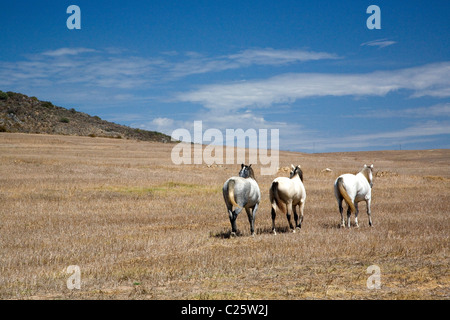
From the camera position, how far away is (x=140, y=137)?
106 metres

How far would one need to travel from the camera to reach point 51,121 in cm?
9650

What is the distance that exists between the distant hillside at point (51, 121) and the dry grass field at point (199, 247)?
2624 inches

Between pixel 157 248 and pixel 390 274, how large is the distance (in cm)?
614

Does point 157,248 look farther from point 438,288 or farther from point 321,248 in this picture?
point 438,288

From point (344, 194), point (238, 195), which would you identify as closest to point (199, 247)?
point (238, 195)

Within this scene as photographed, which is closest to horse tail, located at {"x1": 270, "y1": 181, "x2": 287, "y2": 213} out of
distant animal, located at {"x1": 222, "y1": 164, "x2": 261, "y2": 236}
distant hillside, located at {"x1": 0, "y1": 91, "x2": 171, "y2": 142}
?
distant animal, located at {"x1": 222, "y1": 164, "x2": 261, "y2": 236}

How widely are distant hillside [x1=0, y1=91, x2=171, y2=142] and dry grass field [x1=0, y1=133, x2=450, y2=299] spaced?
66639mm

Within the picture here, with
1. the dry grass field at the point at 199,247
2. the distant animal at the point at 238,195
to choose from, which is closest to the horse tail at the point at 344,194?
the dry grass field at the point at 199,247

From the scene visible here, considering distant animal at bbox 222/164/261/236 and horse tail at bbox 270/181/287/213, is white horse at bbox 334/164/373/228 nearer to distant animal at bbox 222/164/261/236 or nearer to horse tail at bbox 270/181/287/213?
horse tail at bbox 270/181/287/213

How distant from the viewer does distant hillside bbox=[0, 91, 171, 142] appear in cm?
9075

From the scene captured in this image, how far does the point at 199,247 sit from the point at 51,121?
9191cm

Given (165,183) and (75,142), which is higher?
(75,142)
